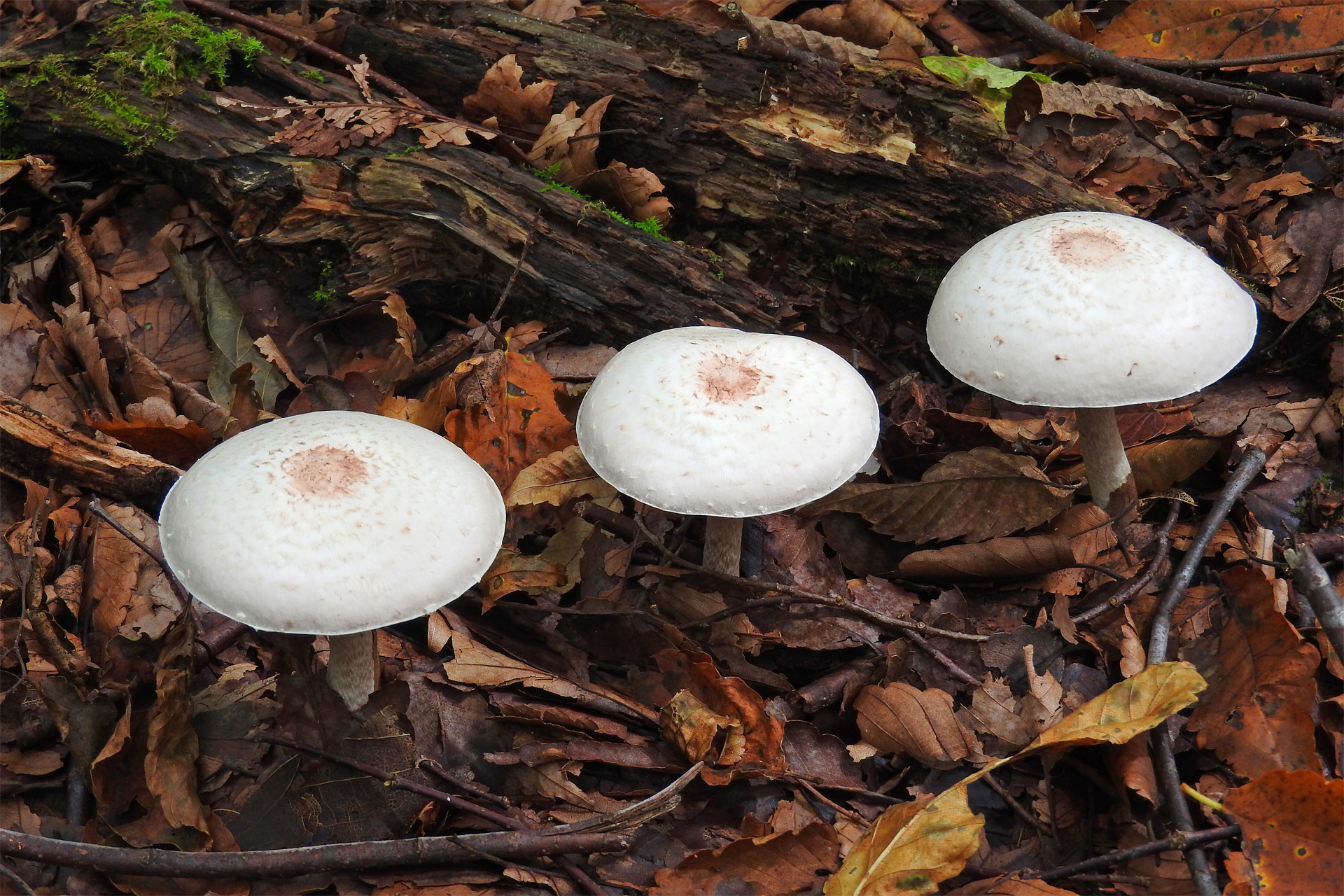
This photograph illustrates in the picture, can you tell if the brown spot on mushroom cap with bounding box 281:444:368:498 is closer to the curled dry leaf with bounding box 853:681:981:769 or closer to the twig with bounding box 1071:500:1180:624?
the curled dry leaf with bounding box 853:681:981:769

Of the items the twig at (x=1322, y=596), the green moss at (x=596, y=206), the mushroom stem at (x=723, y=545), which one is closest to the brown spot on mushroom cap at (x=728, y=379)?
the mushroom stem at (x=723, y=545)

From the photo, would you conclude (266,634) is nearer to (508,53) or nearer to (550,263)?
(550,263)

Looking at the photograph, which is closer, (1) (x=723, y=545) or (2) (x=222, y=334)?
(1) (x=723, y=545)

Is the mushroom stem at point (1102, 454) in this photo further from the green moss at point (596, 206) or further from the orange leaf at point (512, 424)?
the orange leaf at point (512, 424)

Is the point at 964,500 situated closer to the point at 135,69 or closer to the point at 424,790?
the point at 424,790

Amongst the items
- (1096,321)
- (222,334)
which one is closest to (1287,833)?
(1096,321)

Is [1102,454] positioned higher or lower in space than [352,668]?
higher
